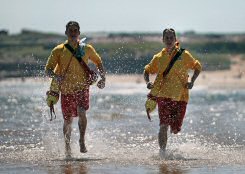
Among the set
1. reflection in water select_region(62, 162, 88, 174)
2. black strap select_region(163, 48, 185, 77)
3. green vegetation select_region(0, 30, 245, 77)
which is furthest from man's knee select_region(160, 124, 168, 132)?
green vegetation select_region(0, 30, 245, 77)

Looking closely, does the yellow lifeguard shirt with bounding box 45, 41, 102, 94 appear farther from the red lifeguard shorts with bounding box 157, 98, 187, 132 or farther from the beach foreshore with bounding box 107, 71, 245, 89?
the beach foreshore with bounding box 107, 71, 245, 89

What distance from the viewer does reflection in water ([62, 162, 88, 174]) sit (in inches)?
393

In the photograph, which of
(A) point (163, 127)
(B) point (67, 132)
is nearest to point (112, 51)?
(B) point (67, 132)

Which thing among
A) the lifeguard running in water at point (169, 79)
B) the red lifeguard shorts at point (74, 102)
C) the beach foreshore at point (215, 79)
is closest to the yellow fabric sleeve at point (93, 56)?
the red lifeguard shorts at point (74, 102)

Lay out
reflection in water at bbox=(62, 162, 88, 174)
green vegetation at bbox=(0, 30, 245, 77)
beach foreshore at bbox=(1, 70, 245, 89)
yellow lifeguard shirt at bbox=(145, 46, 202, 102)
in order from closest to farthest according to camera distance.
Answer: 1. reflection in water at bbox=(62, 162, 88, 174)
2. yellow lifeguard shirt at bbox=(145, 46, 202, 102)
3. beach foreshore at bbox=(1, 70, 245, 89)
4. green vegetation at bbox=(0, 30, 245, 77)

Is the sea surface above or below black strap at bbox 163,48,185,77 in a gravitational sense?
below

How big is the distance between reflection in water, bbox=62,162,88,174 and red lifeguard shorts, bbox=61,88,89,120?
1.46 meters

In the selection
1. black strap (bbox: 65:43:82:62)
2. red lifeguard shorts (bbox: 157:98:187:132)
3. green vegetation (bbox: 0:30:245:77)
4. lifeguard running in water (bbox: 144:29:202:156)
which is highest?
black strap (bbox: 65:43:82:62)

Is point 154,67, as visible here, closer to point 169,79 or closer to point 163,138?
point 169,79

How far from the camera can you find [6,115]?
21.1 meters

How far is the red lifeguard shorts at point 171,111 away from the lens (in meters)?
12.0

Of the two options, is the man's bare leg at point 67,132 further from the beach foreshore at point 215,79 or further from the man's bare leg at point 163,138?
the beach foreshore at point 215,79

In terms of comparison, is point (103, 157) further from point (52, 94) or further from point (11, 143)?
point (11, 143)

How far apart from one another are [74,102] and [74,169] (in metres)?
1.97
